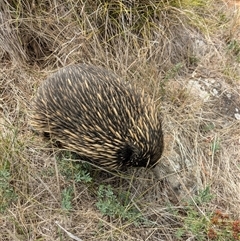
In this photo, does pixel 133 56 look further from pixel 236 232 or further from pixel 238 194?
pixel 236 232

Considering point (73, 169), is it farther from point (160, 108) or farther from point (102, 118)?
point (160, 108)

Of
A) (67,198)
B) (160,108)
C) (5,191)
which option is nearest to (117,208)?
(67,198)

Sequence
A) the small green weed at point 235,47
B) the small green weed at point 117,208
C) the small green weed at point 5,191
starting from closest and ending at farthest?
1. the small green weed at point 5,191
2. the small green weed at point 117,208
3. the small green weed at point 235,47

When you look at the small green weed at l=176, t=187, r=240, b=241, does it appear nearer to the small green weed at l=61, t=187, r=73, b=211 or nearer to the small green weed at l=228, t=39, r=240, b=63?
the small green weed at l=61, t=187, r=73, b=211

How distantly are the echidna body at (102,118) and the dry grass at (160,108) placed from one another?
16 centimetres

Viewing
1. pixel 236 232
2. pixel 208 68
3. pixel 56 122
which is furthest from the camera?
pixel 208 68

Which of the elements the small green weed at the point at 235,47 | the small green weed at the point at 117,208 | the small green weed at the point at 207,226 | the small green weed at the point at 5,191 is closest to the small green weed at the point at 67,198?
the small green weed at the point at 117,208

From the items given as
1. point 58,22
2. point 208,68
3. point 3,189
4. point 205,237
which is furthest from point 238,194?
point 58,22

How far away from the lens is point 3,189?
230 cm

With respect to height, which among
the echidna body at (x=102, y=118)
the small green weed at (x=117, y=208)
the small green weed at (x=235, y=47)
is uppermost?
the echidna body at (x=102, y=118)

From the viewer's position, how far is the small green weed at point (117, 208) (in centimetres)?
238

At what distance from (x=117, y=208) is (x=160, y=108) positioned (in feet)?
2.85

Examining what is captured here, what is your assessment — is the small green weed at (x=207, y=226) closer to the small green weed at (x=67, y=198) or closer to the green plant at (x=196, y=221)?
the green plant at (x=196, y=221)

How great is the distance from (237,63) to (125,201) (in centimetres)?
172
